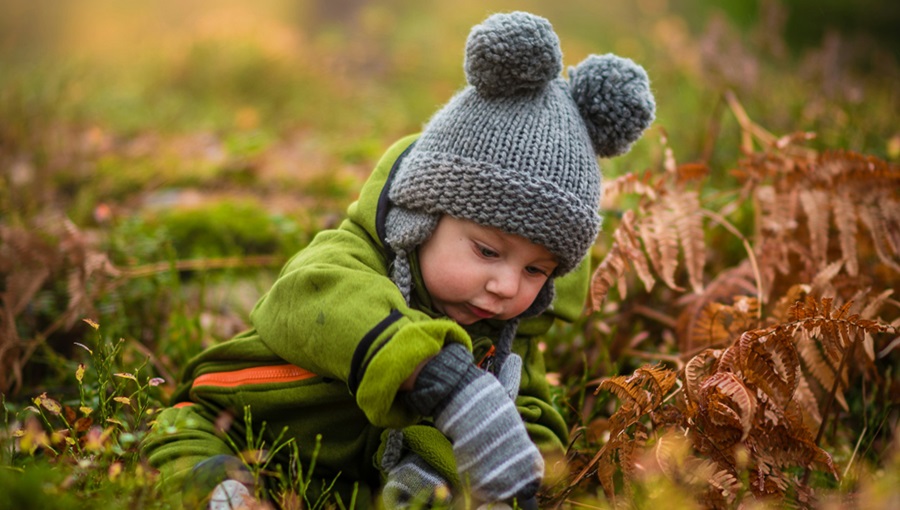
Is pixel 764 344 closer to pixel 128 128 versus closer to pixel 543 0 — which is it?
pixel 128 128

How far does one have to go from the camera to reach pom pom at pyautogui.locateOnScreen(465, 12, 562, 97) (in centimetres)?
217

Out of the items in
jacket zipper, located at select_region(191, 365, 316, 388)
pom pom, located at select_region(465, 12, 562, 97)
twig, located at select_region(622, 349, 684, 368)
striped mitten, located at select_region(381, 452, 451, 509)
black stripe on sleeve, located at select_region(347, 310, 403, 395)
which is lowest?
twig, located at select_region(622, 349, 684, 368)

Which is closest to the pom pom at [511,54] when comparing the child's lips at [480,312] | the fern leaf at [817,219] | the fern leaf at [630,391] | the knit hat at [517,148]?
the knit hat at [517,148]

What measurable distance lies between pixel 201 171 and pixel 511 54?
11.5ft

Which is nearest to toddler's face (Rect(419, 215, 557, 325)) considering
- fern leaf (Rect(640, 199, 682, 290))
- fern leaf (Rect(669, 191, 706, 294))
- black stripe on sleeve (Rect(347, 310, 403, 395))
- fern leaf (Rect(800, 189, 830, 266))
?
black stripe on sleeve (Rect(347, 310, 403, 395))

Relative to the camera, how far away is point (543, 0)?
13445 mm

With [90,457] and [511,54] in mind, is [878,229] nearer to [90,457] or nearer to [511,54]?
[511,54]

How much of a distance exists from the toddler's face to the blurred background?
101cm

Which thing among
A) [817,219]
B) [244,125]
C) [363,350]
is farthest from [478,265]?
[244,125]

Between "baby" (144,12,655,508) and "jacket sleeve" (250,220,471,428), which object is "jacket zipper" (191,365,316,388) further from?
"jacket sleeve" (250,220,471,428)

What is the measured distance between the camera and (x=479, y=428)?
6.11 feet

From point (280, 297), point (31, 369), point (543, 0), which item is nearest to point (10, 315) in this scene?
point (31, 369)

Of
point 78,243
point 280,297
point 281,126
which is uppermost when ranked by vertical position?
point 280,297

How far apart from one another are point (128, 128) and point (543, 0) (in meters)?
8.91
